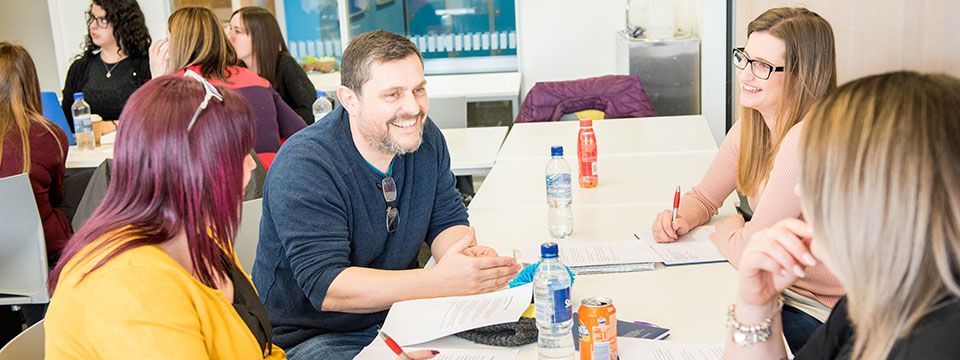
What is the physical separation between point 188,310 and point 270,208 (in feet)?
2.02

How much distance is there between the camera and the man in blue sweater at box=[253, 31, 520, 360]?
177 centimetres

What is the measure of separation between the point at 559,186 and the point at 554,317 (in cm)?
99

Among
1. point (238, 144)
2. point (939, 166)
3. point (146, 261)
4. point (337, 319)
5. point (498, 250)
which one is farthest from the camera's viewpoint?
point (498, 250)

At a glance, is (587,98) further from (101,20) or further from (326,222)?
(326,222)

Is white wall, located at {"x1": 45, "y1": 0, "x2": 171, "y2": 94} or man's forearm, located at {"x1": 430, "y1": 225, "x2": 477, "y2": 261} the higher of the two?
white wall, located at {"x1": 45, "y1": 0, "x2": 171, "y2": 94}

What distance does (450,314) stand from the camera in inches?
64.3

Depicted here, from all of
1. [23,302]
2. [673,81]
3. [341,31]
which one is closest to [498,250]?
[23,302]

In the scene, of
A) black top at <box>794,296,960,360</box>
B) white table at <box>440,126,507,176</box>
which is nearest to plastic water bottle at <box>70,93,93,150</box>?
white table at <box>440,126,507,176</box>

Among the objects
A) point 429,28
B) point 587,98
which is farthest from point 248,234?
point 429,28

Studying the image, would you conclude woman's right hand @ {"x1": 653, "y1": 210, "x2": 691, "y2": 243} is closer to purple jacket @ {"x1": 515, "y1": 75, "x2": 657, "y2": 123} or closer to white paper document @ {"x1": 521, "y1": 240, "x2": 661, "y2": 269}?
white paper document @ {"x1": 521, "y1": 240, "x2": 661, "y2": 269}

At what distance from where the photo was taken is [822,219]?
95cm

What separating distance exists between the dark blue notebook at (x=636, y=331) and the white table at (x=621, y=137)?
1.88 m

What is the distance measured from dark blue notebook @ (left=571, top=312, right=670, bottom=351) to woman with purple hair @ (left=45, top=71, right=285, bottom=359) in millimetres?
593

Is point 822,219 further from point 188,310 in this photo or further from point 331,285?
point 331,285
